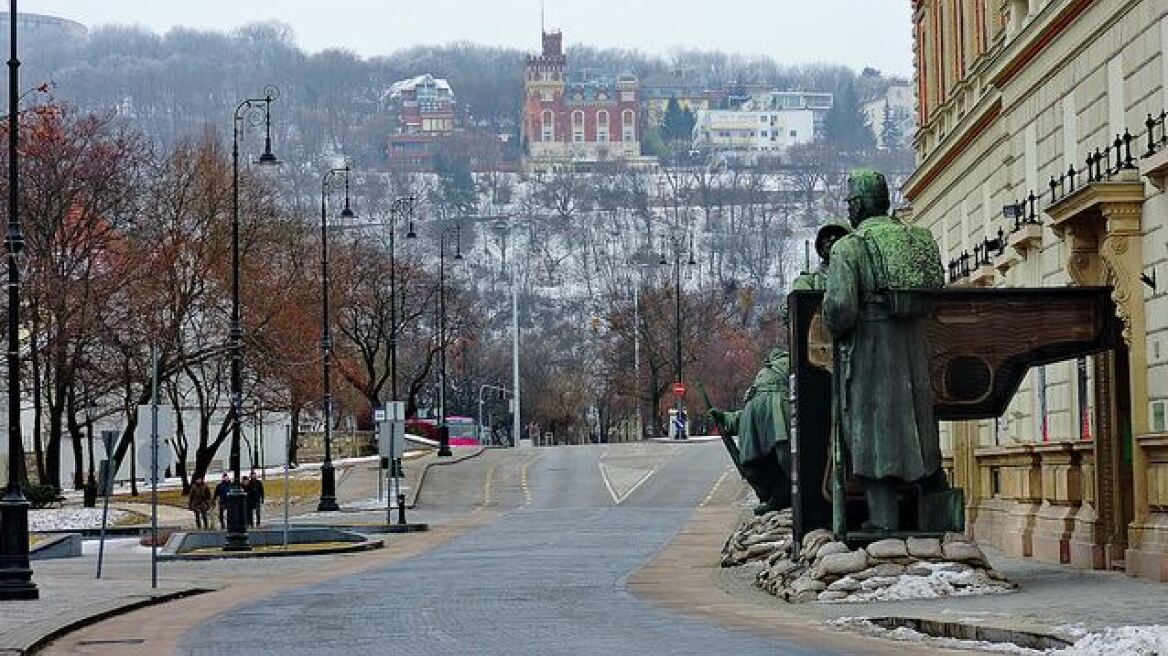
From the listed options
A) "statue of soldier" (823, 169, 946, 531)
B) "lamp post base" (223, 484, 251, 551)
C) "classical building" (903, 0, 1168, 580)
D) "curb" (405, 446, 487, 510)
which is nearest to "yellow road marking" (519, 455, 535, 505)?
"curb" (405, 446, 487, 510)

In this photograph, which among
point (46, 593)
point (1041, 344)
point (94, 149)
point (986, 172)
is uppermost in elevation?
point (94, 149)

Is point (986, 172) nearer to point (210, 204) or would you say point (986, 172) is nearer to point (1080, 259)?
point (1080, 259)

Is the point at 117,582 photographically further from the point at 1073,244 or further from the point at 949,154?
the point at 949,154

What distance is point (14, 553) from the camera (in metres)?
28.4

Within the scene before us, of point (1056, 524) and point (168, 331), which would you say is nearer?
point (1056, 524)

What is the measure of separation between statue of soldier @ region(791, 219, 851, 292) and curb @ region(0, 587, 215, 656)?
881cm

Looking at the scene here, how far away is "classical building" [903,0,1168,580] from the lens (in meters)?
23.8

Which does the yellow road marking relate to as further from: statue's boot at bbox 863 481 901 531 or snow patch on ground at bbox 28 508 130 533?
statue's boot at bbox 863 481 901 531

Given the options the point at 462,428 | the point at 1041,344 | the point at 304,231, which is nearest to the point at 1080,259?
the point at 1041,344

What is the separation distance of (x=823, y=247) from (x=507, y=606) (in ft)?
21.8

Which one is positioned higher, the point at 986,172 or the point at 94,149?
the point at 94,149

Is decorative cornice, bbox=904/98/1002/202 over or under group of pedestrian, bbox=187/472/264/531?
over

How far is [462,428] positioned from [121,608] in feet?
357

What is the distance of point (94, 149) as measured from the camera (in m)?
67.1
